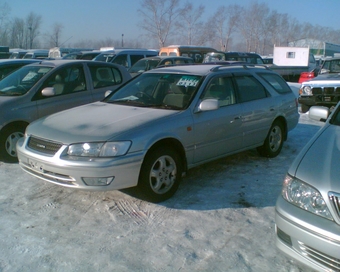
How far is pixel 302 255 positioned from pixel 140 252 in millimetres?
1349

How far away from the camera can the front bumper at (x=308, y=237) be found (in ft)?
8.36

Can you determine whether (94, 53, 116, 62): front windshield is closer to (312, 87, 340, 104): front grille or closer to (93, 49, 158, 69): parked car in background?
(93, 49, 158, 69): parked car in background

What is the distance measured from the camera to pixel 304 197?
2.84 meters

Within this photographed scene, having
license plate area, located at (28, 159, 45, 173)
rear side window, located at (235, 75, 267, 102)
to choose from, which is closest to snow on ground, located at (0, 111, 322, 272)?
license plate area, located at (28, 159, 45, 173)

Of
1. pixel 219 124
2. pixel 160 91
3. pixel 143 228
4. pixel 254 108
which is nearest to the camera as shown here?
pixel 143 228

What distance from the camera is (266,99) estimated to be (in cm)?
586

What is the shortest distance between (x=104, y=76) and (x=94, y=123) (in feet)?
10.2

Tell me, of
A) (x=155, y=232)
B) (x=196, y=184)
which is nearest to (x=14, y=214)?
(x=155, y=232)

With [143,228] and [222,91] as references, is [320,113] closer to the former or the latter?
[222,91]

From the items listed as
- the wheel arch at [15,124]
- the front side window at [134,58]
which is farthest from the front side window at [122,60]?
the wheel arch at [15,124]

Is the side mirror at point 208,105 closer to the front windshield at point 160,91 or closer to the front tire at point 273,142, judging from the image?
the front windshield at point 160,91

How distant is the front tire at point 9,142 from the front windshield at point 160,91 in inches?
59.5

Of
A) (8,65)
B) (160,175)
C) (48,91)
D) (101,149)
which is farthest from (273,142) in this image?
(8,65)

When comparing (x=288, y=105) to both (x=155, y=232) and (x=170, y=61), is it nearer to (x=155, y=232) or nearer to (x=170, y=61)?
(x=155, y=232)
